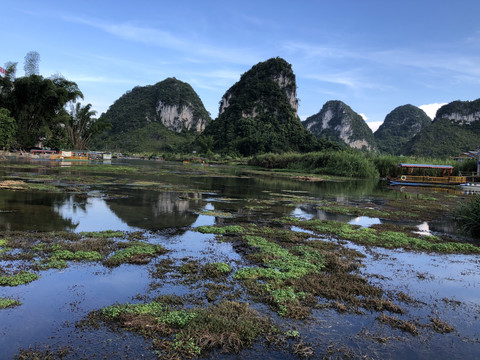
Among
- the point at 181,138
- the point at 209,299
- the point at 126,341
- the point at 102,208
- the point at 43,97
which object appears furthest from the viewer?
the point at 181,138

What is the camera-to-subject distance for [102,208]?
48.8 feet

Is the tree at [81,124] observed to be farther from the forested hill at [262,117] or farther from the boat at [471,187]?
the boat at [471,187]

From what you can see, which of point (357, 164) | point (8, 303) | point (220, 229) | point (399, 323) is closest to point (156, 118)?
point (357, 164)

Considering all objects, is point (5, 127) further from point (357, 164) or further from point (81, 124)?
point (357, 164)

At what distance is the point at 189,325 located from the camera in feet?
16.8

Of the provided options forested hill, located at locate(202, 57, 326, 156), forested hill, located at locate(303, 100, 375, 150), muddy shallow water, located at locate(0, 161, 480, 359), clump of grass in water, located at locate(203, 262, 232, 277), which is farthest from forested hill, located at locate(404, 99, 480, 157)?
clump of grass in water, located at locate(203, 262, 232, 277)

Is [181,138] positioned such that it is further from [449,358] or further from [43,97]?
[449,358]

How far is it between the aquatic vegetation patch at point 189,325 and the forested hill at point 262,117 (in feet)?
320

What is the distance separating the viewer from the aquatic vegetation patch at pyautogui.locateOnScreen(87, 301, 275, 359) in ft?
15.3

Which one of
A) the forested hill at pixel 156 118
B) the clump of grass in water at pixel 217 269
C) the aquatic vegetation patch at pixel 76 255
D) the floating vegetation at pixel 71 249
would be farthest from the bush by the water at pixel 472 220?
the forested hill at pixel 156 118

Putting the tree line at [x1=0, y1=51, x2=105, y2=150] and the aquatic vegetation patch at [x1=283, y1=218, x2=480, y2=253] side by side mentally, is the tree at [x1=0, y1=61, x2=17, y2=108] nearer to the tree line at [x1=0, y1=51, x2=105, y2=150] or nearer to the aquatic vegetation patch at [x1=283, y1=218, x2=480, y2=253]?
the tree line at [x1=0, y1=51, x2=105, y2=150]

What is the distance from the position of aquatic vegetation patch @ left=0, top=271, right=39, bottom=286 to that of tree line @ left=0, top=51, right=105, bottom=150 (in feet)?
161

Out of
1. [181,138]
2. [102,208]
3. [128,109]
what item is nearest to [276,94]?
[181,138]

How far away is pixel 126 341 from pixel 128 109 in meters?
193
